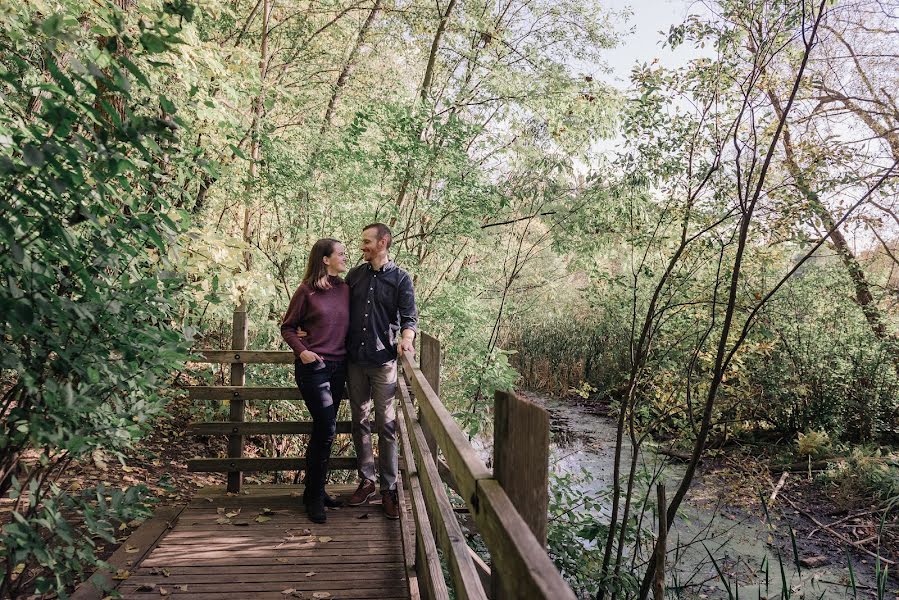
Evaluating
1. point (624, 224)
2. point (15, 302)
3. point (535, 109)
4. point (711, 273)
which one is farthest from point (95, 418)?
point (535, 109)

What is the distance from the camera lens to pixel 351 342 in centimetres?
399

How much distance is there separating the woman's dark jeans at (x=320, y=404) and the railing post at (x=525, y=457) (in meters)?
2.65

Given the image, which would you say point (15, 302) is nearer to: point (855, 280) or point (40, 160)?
point (40, 160)

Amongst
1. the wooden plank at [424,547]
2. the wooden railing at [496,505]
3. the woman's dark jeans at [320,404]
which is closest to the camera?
the wooden railing at [496,505]

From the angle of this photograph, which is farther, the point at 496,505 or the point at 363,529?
the point at 363,529

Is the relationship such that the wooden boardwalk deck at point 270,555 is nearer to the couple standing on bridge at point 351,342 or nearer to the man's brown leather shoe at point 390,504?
the man's brown leather shoe at point 390,504

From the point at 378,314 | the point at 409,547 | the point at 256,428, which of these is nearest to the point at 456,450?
the point at 409,547

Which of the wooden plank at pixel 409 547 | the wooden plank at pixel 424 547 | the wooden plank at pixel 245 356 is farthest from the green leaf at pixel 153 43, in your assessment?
the wooden plank at pixel 245 356

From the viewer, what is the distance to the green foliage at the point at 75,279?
62.8 inches

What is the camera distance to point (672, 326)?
729cm

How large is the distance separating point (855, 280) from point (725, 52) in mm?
6013

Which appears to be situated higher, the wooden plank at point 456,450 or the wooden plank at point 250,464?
the wooden plank at point 456,450

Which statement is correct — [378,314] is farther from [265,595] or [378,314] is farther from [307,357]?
[265,595]

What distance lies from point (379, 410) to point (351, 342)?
20.2 inches
